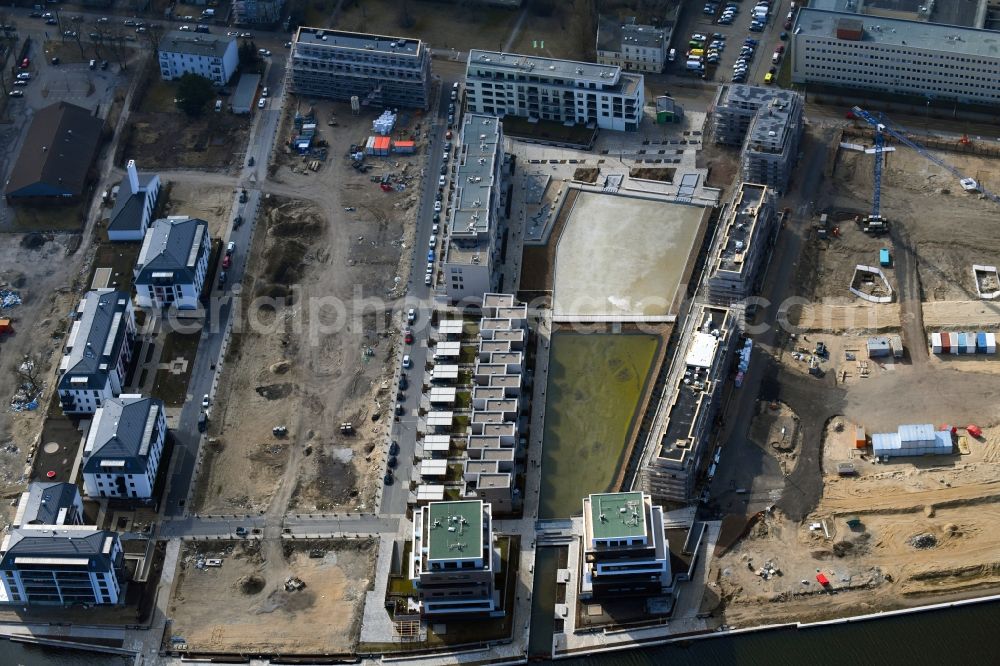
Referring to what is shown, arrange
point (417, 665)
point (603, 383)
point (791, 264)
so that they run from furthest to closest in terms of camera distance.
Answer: point (791, 264) < point (603, 383) < point (417, 665)

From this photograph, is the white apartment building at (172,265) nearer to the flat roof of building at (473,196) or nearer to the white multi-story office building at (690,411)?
the flat roof of building at (473,196)

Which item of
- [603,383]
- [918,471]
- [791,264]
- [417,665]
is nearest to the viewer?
[417,665]

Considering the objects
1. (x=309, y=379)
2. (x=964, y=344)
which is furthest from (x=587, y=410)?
(x=964, y=344)

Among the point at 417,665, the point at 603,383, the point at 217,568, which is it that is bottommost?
the point at 417,665

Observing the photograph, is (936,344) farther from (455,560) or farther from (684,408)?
(455,560)

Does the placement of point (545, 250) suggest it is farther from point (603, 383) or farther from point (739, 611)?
point (739, 611)

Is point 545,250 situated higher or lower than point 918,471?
higher

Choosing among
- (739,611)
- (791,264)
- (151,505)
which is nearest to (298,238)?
(151,505)
